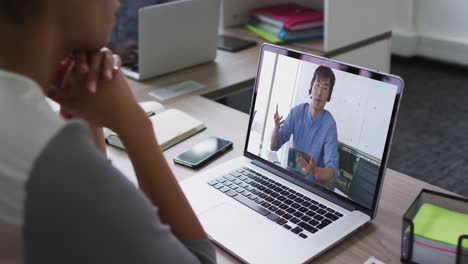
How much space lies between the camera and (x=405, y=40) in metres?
4.12

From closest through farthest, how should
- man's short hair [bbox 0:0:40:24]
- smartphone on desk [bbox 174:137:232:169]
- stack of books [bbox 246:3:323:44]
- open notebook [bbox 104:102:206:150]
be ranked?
man's short hair [bbox 0:0:40:24]
smartphone on desk [bbox 174:137:232:169]
open notebook [bbox 104:102:206:150]
stack of books [bbox 246:3:323:44]

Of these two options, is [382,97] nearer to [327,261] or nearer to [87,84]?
[327,261]

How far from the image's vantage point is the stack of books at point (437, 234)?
84 cm

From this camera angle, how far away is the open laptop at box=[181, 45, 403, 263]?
944 millimetres

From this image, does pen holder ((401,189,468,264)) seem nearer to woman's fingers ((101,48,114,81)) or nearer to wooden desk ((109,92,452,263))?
wooden desk ((109,92,452,263))

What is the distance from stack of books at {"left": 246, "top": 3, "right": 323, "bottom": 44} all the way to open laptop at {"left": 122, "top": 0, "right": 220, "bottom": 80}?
380 mm

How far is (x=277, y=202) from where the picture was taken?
104 cm

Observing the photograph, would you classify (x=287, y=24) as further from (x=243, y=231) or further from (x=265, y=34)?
(x=243, y=231)

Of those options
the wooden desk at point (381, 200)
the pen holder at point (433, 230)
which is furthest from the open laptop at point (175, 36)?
the pen holder at point (433, 230)

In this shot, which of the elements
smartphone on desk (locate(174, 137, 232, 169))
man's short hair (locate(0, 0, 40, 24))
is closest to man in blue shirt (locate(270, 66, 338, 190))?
smartphone on desk (locate(174, 137, 232, 169))

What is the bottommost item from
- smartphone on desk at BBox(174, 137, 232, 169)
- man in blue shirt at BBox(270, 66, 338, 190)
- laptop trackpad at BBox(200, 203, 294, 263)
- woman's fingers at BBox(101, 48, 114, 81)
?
laptop trackpad at BBox(200, 203, 294, 263)

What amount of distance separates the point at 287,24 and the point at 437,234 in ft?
4.79

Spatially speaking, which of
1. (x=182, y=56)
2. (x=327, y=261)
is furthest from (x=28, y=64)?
(x=182, y=56)

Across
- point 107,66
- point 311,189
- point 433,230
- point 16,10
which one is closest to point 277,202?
point 311,189
